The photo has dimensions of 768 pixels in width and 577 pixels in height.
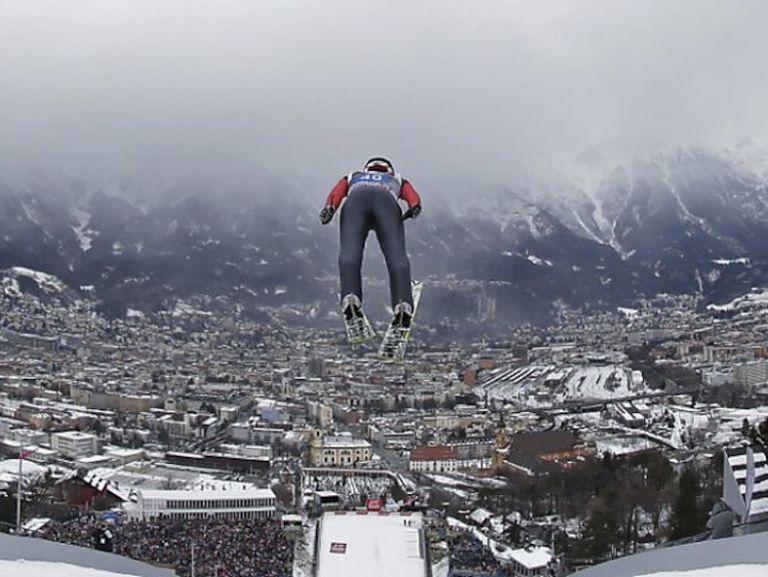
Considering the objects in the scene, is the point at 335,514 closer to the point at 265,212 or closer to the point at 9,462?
the point at 9,462

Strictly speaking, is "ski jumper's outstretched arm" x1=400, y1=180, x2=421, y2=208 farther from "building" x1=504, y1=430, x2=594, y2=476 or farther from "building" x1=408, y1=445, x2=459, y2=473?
"building" x1=408, y1=445, x2=459, y2=473

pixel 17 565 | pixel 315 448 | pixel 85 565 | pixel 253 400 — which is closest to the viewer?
pixel 17 565

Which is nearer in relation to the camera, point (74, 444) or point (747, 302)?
point (74, 444)

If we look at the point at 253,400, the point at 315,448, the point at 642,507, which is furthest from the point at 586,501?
the point at 253,400

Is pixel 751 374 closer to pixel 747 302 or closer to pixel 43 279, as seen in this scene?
pixel 747 302

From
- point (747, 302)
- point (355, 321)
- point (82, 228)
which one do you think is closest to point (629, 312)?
point (747, 302)

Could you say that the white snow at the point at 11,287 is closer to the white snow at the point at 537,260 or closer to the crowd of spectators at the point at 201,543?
the white snow at the point at 537,260

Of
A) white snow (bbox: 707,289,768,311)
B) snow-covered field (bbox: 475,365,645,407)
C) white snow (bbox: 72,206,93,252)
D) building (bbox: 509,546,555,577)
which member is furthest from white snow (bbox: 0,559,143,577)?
white snow (bbox: 72,206,93,252)
